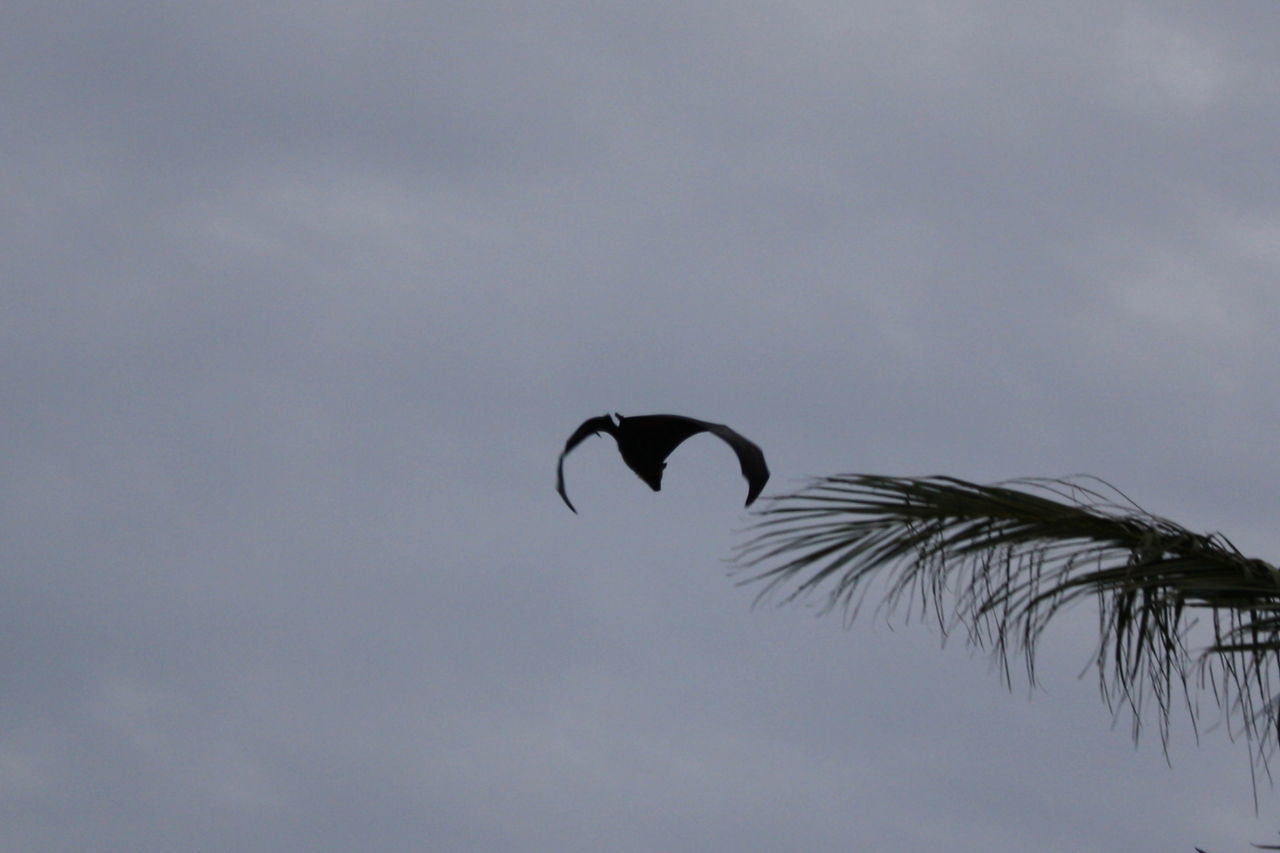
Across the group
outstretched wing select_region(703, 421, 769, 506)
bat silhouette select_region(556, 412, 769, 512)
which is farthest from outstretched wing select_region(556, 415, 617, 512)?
outstretched wing select_region(703, 421, 769, 506)

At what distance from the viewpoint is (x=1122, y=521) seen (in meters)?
3.79

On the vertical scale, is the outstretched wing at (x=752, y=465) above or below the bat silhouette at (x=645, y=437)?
below

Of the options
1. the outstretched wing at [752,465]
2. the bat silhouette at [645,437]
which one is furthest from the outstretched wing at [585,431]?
the outstretched wing at [752,465]

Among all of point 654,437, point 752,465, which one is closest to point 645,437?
point 654,437

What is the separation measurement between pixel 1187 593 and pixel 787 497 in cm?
72

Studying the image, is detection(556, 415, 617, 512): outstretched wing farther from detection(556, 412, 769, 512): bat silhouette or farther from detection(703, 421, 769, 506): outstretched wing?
detection(703, 421, 769, 506): outstretched wing

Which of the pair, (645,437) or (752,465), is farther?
(645,437)

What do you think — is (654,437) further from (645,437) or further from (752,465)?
(752,465)

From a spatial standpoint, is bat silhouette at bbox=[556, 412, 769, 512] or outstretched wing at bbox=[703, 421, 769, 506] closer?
outstretched wing at bbox=[703, 421, 769, 506]

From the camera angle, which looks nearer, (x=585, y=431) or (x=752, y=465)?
(x=752, y=465)

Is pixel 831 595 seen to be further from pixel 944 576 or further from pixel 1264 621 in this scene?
pixel 1264 621

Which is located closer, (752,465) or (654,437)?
(752,465)

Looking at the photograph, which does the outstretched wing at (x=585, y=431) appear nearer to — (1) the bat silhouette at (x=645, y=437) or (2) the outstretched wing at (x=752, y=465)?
(1) the bat silhouette at (x=645, y=437)

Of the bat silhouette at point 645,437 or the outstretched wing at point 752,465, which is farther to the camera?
the bat silhouette at point 645,437
